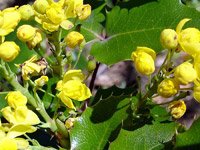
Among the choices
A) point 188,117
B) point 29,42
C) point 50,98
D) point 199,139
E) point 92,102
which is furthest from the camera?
point 188,117

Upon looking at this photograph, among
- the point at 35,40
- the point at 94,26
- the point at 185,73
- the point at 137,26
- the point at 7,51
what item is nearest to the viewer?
the point at 185,73

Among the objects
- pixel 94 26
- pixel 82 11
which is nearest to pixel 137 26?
pixel 94 26

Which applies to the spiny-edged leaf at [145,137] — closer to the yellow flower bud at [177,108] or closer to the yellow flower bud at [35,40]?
the yellow flower bud at [177,108]

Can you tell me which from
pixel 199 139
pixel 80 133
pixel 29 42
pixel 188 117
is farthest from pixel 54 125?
pixel 188 117

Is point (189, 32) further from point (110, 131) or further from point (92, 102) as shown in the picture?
point (92, 102)

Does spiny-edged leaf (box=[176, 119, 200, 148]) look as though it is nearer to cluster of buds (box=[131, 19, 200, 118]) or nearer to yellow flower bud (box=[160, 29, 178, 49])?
cluster of buds (box=[131, 19, 200, 118])

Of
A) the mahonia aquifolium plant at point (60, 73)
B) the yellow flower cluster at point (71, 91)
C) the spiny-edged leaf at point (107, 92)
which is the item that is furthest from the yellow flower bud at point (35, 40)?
the spiny-edged leaf at point (107, 92)

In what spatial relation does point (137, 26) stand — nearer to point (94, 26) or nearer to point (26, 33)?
point (94, 26)

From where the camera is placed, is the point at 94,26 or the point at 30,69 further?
the point at 94,26
